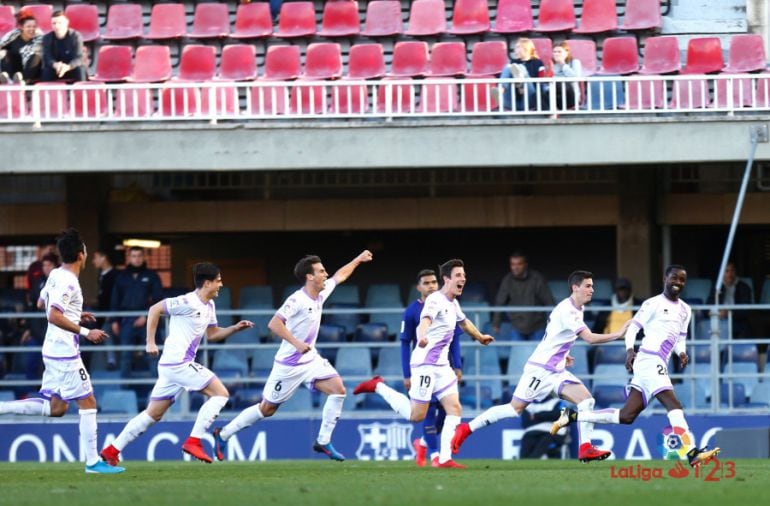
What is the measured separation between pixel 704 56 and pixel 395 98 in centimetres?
397

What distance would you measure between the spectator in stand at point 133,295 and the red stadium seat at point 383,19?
15.9 feet

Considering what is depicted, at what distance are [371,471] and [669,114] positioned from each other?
7.87 m

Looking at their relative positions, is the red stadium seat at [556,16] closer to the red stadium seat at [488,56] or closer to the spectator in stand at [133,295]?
the red stadium seat at [488,56]

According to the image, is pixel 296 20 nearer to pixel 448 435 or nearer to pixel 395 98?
pixel 395 98

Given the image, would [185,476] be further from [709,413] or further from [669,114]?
[669,114]

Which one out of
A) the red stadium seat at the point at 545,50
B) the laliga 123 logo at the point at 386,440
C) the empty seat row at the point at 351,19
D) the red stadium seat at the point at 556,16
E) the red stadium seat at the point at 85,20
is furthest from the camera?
the red stadium seat at the point at 85,20

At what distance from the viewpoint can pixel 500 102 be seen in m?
19.5

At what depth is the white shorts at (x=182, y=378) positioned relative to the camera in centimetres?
1435

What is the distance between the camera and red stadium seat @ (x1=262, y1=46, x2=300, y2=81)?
21.5 m

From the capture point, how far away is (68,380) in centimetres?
1323

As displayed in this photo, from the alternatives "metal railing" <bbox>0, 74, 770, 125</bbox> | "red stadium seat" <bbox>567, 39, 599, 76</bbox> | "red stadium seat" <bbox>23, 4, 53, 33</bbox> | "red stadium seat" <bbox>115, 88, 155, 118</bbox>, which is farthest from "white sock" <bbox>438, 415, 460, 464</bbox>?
"red stadium seat" <bbox>23, 4, 53, 33</bbox>

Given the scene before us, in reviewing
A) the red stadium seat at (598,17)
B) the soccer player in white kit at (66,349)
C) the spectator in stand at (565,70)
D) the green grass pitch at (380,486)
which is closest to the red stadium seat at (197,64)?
the spectator in stand at (565,70)

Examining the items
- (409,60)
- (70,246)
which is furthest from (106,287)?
(70,246)

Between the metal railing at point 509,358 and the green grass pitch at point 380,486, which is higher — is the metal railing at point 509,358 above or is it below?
above
